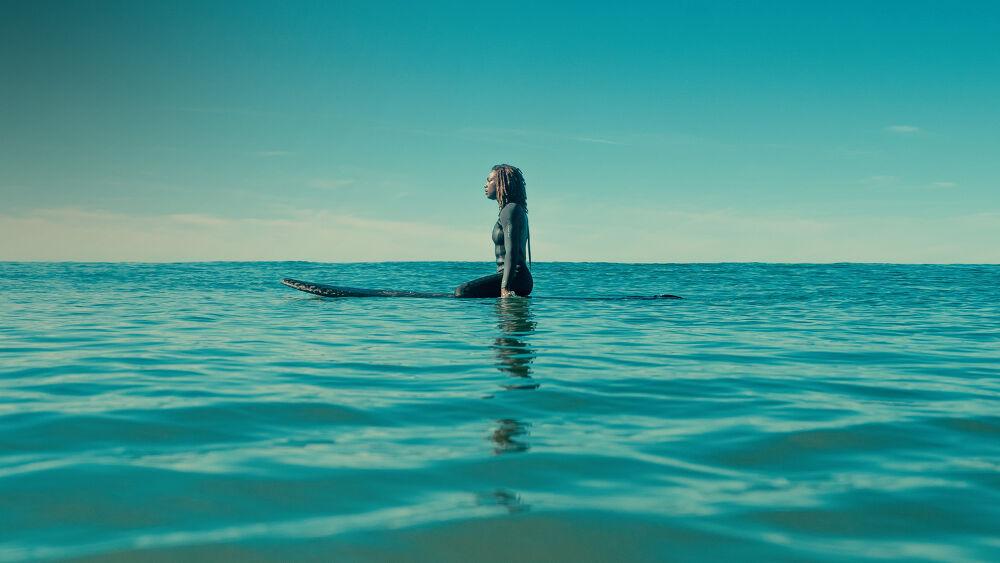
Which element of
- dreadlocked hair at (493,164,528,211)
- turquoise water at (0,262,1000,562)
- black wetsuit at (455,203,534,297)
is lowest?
turquoise water at (0,262,1000,562)

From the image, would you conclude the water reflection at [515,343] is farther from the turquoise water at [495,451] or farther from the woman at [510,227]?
the woman at [510,227]

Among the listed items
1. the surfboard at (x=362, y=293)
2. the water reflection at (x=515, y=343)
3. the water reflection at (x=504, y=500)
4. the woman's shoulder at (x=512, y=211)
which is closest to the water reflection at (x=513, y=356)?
the water reflection at (x=515, y=343)

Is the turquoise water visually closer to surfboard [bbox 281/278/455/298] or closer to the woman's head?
the woman's head

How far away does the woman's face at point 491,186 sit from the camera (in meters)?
13.4

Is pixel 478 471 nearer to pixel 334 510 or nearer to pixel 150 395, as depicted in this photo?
pixel 334 510

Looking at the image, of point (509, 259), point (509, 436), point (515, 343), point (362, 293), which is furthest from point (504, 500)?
point (362, 293)

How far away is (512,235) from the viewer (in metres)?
13.2

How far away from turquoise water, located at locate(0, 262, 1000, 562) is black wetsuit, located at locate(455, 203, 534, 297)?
5.33 metres

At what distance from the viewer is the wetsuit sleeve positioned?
13.2m

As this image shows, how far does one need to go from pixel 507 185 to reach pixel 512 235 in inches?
36.5

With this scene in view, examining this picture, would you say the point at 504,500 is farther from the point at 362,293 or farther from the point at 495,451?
the point at 362,293

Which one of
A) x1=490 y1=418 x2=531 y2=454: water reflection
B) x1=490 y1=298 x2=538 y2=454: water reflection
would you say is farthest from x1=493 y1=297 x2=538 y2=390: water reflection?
x1=490 y1=418 x2=531 y2=454: water reflection

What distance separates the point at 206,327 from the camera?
33.0ft

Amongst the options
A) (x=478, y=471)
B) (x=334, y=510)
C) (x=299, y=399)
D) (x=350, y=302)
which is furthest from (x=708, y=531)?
(x=350, y=302)
